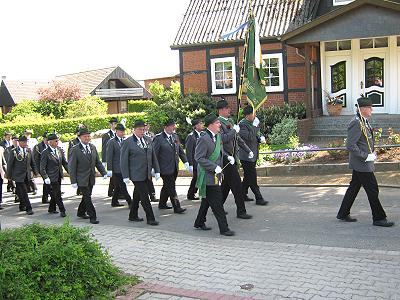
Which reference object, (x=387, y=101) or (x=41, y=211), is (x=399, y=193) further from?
(x=387, y=101)

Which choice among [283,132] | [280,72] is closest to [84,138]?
[283,132]

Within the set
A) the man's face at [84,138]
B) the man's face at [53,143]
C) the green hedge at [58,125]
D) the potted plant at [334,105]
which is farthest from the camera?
the green hedge at [58,125]

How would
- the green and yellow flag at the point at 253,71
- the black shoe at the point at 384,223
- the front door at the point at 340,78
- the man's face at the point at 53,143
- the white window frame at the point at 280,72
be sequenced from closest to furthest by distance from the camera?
the black shoe at the point at 384,223 < the green and yellow flag at the point at 253,71 < the man's face at the point at 53,143 < the front door at the point at 340,78 < the white window frame at the point at 280,72

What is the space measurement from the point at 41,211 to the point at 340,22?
11446 millimetres

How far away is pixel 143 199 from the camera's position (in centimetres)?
930

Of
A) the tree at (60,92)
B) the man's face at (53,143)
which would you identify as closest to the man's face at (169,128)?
the man's face at (53,143)

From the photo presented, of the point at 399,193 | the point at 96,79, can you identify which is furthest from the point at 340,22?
the point at 96,79

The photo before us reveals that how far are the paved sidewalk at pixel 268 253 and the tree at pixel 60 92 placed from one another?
37688 millimetres

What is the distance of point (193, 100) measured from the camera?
21.0m

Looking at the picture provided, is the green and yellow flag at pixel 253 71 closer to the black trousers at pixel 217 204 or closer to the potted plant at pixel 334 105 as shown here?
the black trousers at pixel 217 204

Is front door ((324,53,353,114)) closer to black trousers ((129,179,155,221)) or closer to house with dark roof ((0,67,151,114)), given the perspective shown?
black trousers ((129,179,155,221))

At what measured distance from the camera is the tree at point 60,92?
46.5 m

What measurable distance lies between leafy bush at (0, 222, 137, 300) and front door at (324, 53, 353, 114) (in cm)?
1564

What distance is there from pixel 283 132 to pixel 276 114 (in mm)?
1665
